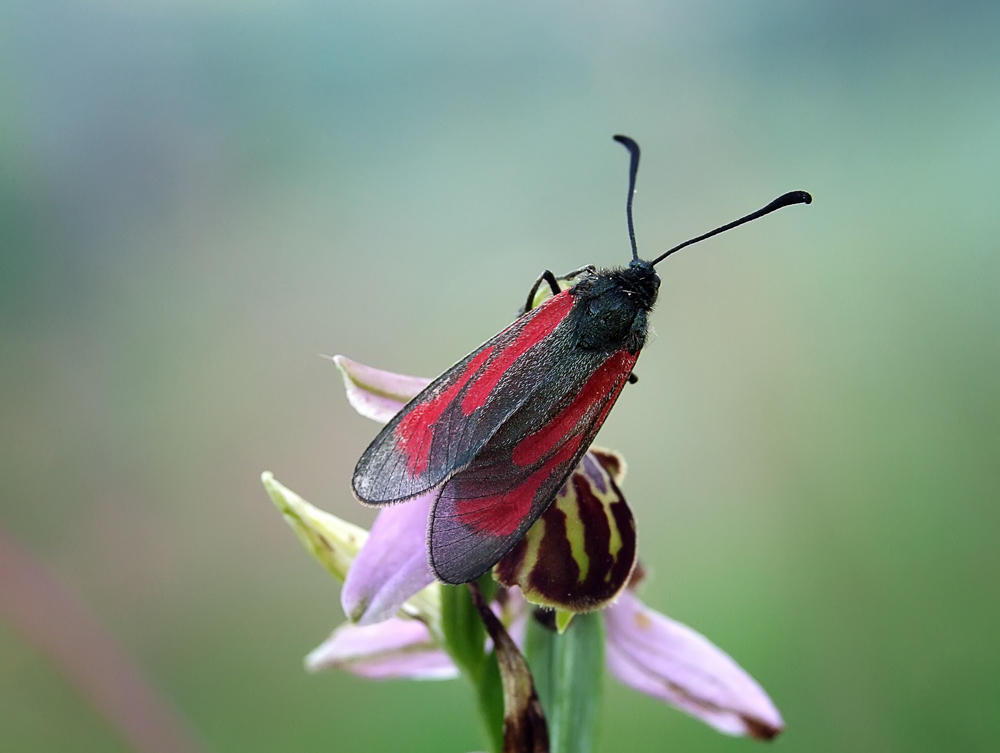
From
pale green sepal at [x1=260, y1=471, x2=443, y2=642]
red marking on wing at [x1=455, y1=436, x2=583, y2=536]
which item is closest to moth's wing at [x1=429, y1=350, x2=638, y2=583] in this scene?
red marking on wing at [x1=455, y1=436, x2=583, y2=536]

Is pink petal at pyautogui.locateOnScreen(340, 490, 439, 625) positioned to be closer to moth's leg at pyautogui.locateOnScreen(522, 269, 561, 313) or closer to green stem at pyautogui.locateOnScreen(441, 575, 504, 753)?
green stem at pyautogui.locateOnScreen(441, 575, 504, 753)

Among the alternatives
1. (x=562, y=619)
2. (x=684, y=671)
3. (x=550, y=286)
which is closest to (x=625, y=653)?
(x=684, y=671)

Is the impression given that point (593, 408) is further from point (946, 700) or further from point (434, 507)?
point (946, 700)

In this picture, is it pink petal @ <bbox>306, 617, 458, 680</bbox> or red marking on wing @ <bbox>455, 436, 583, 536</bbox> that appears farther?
pink petal @ <bbox>306, 617, 458, 680</bbox>

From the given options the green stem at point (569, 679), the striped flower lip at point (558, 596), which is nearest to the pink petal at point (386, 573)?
the striped flower lip at point (558, 596)

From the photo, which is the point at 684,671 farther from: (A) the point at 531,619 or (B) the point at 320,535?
(B) the point at 320,535

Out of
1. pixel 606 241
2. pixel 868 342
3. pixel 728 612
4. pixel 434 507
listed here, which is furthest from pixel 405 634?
pixel 868 342
